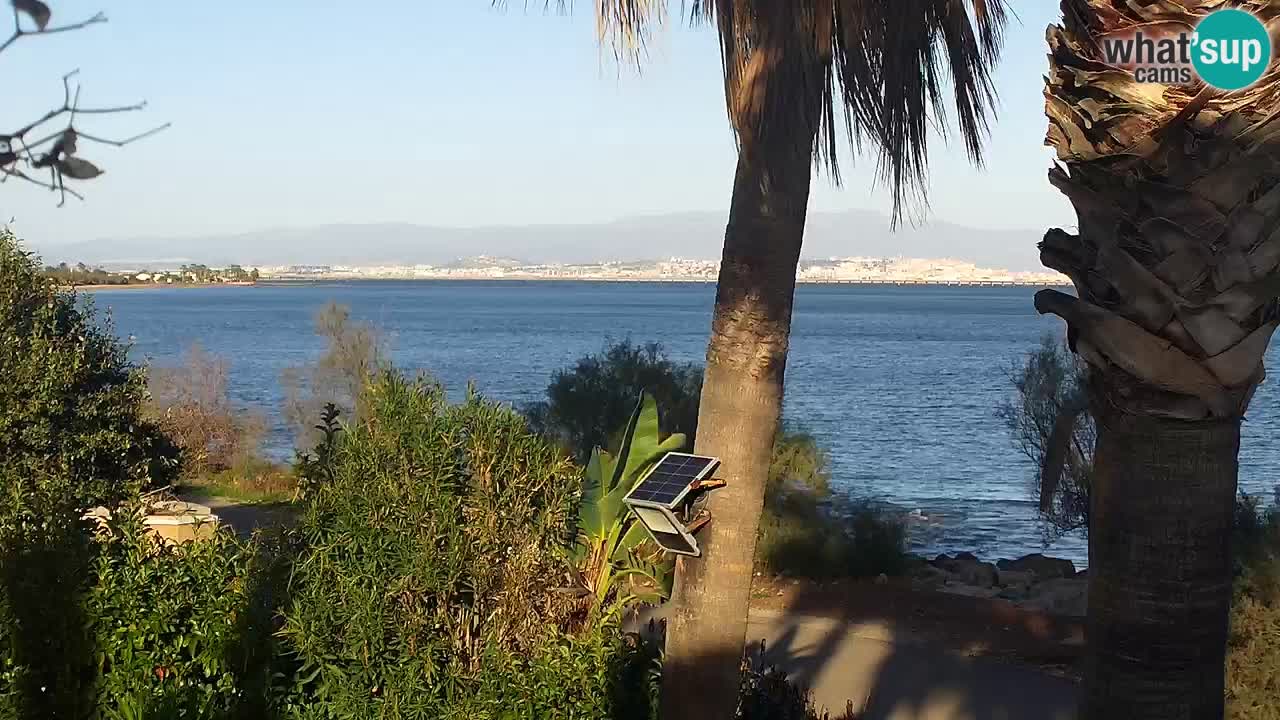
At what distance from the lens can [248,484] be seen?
928 inches

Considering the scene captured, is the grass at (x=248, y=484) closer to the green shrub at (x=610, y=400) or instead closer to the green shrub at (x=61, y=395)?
the green shrub at (x=610, y=400)

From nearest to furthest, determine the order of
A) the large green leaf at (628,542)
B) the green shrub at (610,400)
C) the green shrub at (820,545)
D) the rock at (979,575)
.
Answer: the large green leaf at (628,542)
the green shrub at (820,545)
the rock at (979,575)
the green shrub at (610,400)

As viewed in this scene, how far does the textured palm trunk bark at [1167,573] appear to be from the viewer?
138 inches

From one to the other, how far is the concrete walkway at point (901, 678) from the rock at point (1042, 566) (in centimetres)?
633

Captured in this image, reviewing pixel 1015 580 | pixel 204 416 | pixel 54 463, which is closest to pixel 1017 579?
pixel 1015 580

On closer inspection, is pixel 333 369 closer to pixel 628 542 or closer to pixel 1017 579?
pixel 1017 579

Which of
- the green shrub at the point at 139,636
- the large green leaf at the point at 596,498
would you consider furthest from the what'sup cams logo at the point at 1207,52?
the green shrub at the point at 139,636

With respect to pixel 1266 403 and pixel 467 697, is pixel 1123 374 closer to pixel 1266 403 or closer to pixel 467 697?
pixel 467 697

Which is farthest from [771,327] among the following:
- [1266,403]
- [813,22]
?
[1266,403]

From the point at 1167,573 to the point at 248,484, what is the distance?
71.3ft

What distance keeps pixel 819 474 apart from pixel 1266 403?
1345 inches

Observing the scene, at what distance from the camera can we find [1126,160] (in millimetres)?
3625

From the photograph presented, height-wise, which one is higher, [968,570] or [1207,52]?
[1207,52]

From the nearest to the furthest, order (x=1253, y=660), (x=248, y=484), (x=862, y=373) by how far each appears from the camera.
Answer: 1. (x=1253, y=660)
2. (x=248, y=484)
3. (x=862, y=373)
